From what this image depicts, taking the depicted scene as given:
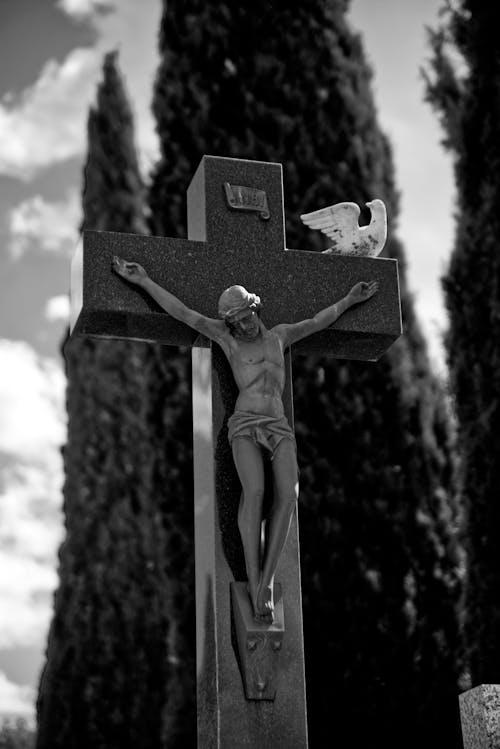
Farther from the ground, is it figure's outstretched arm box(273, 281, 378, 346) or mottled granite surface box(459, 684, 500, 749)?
figure's outstretched arm box(273, 281, 378, 346)

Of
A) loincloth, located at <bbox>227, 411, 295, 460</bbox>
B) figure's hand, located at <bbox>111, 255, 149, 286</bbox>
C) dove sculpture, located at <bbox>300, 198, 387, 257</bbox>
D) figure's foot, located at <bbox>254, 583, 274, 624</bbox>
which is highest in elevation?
dove sculpture, located at <bbox>300, 198, 387, 257</bbox>

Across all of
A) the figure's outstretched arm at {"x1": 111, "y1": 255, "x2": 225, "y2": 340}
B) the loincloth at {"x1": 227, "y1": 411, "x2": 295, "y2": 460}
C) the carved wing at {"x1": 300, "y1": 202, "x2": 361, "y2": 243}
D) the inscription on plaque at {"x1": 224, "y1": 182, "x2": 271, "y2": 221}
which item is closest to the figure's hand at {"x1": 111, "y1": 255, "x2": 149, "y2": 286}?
the figure's outstretched arm at {"x1": 111, "y1": 255, "x2": 225, "y2": 340}

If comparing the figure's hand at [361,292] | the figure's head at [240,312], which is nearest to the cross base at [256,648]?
the figure's head at [240,312]

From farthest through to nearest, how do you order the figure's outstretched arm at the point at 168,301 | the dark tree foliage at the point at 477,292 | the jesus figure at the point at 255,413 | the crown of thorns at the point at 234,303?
the dark tree foliage at the point at 477,292 < the figure's outstretched arm at the point at 168,301 < the crown of thorns at the point at 234,303 < the jesus figure at the point at 255,413

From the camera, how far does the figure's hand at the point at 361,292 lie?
479cm

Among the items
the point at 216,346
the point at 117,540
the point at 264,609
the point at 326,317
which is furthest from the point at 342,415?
the point at 264,609

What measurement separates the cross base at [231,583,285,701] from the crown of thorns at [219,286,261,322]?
1.04 m

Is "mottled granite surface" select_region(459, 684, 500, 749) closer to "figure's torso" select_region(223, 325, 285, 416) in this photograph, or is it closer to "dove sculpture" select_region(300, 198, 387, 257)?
"figure's torso" select_region(223, 325, 285, 416)

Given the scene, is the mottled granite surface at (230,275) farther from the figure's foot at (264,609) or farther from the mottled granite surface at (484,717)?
the mottled granite surface at (484,717)

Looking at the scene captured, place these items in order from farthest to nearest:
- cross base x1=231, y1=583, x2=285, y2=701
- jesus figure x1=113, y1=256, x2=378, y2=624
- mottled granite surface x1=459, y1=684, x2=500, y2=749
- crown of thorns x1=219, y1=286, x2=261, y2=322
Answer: crown of thorns x1=219, y1=286, x2=261, y2=322, jesus figure x1=113, y1=256, x2=378, y2=624, cross base x1=231, y1=583, x2=285, y2=701, mottled granite surface x1=459, y1=684, x2=500, y2=749

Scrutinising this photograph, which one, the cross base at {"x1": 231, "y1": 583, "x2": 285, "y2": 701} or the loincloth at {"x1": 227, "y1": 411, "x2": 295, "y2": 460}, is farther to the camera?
the loincloth at {"x1": 227, "y1": 411, "x2": 295, "y2": 460}

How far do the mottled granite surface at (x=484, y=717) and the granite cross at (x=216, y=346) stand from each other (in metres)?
0.59

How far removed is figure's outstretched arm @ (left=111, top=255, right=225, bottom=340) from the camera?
173 inches

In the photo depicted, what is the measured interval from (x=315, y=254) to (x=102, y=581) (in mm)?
7753
